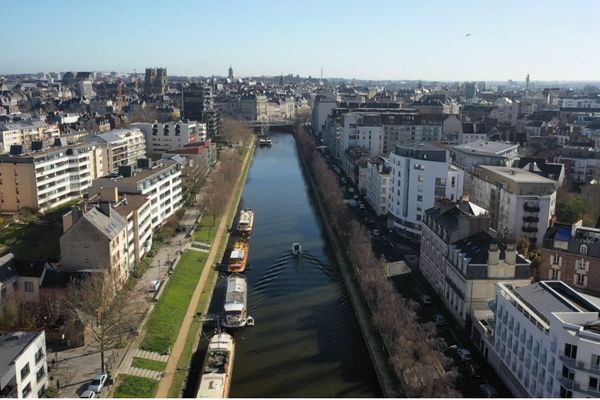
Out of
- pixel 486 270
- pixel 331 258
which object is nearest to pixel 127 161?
pixel 331 258

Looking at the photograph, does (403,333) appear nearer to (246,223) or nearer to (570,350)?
(570,350)


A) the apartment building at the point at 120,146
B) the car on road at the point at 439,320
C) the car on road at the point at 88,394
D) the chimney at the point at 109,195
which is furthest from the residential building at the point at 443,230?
the apartment building at the point at 120,146

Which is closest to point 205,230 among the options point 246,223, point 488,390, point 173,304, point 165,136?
point 246,223

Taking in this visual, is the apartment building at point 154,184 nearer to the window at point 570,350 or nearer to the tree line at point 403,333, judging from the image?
the tree line at point 403,333

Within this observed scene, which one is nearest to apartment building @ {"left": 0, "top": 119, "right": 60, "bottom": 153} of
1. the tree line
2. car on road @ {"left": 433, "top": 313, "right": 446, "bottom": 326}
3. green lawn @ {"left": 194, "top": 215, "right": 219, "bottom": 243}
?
green lawn @ {"left": 194, "top": 215, "right": 219, "bottom": 243}

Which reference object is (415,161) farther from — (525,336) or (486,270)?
(525,336)

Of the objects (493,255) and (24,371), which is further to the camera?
(493,255)

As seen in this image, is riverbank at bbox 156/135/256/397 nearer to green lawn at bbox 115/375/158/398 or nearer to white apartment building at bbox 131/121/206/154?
green lawn at bbox 115/375/158/398
